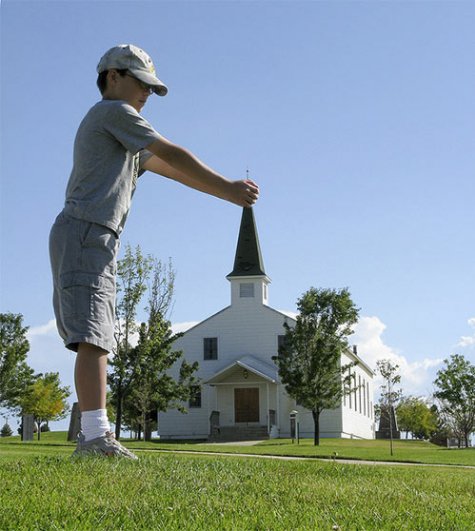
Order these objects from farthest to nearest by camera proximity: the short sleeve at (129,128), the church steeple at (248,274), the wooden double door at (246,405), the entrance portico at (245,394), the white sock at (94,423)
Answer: the church steeple at (248,274), the wooden double door at (246,405), the entrance portico at (245,394), the white sock at (94,423), the short sleeve at (129,128)

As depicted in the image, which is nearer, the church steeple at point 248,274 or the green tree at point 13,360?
the green tree at point 13,360

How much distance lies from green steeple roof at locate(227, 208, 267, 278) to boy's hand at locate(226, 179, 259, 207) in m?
47.1

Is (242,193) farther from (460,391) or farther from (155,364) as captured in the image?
(460,391)

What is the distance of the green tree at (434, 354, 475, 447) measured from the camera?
192ft

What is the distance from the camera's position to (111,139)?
5.26 meters

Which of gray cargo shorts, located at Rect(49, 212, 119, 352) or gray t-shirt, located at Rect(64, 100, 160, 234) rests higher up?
gray t-shirt, located at Rect(64, 100, 160, 234)

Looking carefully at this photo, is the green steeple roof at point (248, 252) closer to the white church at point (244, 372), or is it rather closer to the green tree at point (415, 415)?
the white church at point (244, 372)

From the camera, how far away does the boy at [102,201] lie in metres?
4.93

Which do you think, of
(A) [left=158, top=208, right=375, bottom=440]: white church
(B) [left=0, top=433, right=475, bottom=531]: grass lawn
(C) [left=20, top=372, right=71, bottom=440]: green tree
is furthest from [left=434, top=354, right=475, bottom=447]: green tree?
(B) [left=0, top=433, right=475, bottom=531]: grass lawn

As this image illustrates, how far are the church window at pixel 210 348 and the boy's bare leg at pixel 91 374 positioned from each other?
47.4 metres

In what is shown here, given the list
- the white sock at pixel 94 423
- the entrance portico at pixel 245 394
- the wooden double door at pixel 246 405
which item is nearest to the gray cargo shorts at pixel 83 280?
the white sock at pixel 94 423

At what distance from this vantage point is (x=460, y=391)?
58531 mm

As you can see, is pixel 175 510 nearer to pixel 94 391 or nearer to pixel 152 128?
pixel 94 391

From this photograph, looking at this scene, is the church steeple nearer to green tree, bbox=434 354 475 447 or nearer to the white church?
the white church
